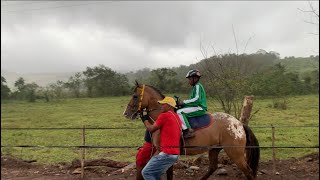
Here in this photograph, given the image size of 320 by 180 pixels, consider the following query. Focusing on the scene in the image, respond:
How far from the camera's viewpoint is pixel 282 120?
57.8 ft

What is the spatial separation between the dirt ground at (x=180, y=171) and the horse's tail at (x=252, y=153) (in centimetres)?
78

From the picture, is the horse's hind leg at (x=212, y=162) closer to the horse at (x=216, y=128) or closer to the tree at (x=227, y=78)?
the horse at (x=216, y=128)

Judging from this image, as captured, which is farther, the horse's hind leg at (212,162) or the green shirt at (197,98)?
the horse's hind leg at (212,162)

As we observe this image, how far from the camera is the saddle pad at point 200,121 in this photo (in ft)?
20.1

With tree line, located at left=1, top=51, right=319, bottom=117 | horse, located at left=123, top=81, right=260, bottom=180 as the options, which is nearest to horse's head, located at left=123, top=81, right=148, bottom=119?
horse, located at left=123, top=81, right=260, bottom=180

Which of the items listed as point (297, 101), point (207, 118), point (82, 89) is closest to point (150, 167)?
point (207, 118)

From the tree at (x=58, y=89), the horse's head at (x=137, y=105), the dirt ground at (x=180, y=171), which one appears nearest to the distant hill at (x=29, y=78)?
the tree at (x=58, y=89)

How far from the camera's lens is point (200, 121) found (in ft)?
20.3

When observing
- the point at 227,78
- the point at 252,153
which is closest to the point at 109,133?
the point at 227,78

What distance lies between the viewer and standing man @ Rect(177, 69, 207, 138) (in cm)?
602

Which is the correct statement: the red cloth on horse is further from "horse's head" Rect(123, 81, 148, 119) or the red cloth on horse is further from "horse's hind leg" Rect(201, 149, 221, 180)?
"horse's hind leg" Rect(201, 149, 221, 180)

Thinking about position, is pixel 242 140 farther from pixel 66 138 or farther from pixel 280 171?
pixel 66 138

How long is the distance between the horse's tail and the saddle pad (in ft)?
2.86

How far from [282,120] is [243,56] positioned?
8.83 m
